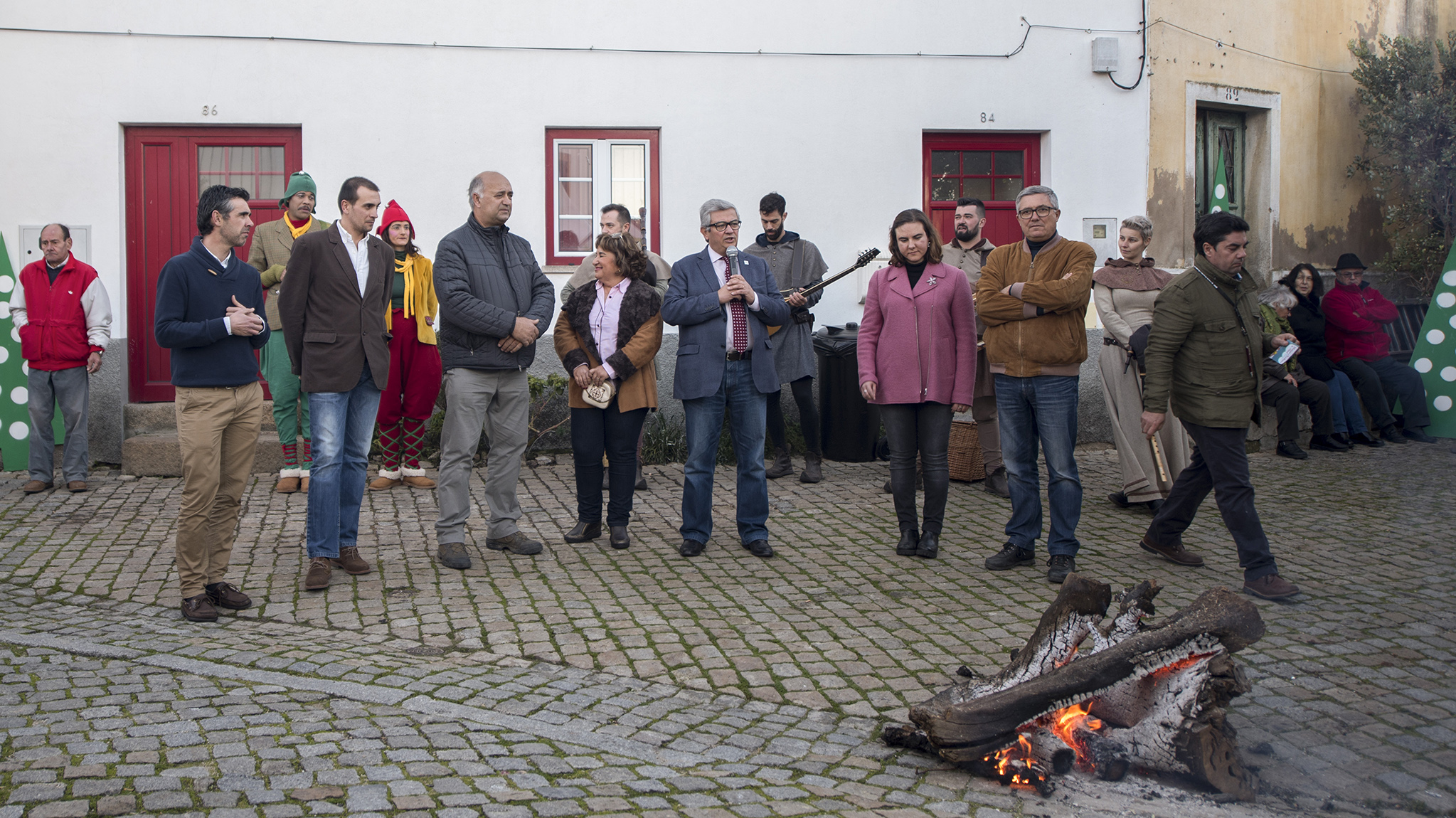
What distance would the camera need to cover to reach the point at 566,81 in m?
10.6

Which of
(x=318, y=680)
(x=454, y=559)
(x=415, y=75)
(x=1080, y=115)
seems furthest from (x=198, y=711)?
(x=1080, y=115)

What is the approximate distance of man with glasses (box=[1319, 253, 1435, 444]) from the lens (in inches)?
460

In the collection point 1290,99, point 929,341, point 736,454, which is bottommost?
point 736,454

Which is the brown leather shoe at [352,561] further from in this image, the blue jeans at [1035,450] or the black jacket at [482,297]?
the blue jeans at [1035,450]

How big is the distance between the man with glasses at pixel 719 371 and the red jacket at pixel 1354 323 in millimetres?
7730

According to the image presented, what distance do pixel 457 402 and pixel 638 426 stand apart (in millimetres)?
1113

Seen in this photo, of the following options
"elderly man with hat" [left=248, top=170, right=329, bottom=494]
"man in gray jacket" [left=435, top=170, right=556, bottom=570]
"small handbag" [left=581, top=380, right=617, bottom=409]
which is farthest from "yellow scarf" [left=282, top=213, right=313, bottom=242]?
"small handbag" [left=581, top=380, right=617, bottom=409]

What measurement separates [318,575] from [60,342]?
4315mm

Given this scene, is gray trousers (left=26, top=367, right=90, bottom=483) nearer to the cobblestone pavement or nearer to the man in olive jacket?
the cobblestone pavement

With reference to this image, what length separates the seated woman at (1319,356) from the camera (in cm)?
1141

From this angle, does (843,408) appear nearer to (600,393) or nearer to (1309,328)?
(600,393)

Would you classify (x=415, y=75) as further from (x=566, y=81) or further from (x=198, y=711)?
(x=198, y=711)

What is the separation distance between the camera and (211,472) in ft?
18.3

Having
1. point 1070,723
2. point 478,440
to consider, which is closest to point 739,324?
point 478,440
